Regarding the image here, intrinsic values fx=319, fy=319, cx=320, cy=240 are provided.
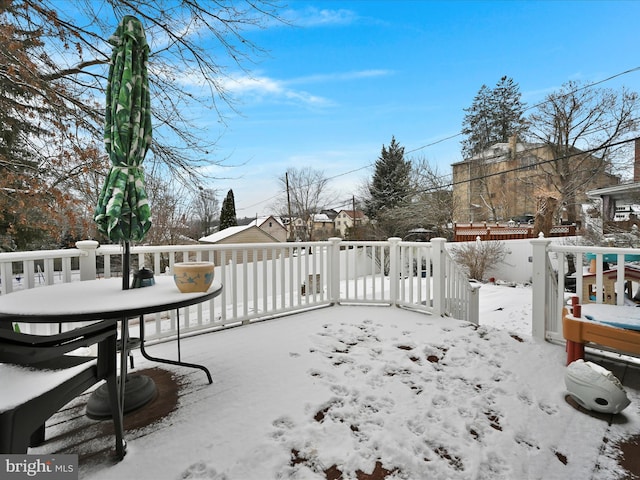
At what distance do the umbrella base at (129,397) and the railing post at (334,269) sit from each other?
2.57 metres

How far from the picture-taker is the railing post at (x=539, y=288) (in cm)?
295

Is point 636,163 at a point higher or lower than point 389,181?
lower

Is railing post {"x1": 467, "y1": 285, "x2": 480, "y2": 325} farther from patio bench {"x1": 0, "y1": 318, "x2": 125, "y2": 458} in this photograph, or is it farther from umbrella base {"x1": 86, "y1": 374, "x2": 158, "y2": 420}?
patio bench {"x1": 0, "y1": 318, "x2": 125, "y2": 458}

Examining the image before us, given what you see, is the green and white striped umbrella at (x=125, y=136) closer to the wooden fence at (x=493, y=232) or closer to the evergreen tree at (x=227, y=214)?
the wooden fence at (x=493, y=232)

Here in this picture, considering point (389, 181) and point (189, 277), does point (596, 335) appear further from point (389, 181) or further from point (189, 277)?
point (389, 181)

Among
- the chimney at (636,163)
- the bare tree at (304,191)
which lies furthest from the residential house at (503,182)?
the bare tree at (304,191)

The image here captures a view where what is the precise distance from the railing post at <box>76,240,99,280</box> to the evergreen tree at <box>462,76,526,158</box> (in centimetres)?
2084

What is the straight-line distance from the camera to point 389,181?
57.3 feet

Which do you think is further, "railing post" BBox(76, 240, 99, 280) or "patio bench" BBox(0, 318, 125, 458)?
"railing post" BBox(76, 240, 99, 280)

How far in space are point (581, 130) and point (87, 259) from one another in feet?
59.1

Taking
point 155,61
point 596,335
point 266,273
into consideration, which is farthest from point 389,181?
point 596,335

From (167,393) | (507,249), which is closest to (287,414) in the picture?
(167,393)

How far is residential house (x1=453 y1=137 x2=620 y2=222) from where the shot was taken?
15578 millimetres

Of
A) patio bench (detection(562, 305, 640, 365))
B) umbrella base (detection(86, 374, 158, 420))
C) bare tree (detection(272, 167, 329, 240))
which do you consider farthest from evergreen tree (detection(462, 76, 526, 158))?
umbrella base (detection(86, 374, 158, 420))
